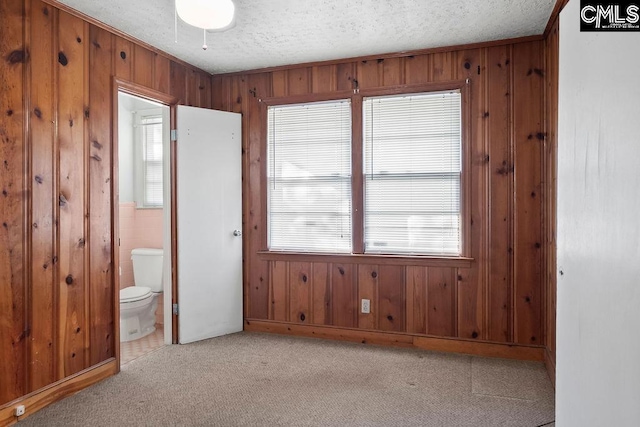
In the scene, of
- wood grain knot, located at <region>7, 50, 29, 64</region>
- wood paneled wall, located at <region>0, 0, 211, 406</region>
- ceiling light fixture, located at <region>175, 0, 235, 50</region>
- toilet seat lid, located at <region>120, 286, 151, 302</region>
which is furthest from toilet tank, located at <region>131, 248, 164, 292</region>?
ceiling light fixture, located at <region>175, 0, 235, 50</region>

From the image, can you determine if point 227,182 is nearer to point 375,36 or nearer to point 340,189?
point 340,189

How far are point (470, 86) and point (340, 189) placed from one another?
4.32 feet

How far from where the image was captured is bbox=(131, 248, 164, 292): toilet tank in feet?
13.7

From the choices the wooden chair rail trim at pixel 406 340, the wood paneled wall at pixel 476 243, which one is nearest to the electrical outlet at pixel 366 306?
the wood paneled wall at pixel 476 243

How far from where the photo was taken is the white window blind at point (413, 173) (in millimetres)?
3291

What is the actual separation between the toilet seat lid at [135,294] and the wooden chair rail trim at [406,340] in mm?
956

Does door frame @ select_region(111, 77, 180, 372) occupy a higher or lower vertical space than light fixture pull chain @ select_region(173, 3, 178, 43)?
lower

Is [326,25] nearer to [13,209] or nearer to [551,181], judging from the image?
[551,181]

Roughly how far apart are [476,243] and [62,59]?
313 cm

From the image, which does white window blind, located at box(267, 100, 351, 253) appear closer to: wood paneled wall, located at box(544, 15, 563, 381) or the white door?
the white door

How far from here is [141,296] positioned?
370 cm

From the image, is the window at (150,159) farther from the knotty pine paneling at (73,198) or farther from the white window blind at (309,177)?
the knotty pine paneling at (73,198)

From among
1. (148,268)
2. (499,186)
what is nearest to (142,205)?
(148,268)

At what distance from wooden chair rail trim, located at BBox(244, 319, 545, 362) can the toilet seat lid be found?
0.96 metres
